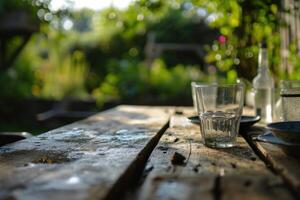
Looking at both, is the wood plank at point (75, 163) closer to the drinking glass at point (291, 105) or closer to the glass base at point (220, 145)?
the glass base at point (220, 145)

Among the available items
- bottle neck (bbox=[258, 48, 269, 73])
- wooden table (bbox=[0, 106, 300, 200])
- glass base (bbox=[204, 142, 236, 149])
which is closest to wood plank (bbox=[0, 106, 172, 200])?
wooden table (bbox=[0, 106, 300, 200])

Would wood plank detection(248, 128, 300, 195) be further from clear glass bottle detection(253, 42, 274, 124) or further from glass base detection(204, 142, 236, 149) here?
clear glass bottle detection(253, 42, 274, 124)

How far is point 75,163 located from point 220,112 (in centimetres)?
46

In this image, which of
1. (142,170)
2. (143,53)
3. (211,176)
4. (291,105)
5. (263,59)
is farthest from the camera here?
(143,53)

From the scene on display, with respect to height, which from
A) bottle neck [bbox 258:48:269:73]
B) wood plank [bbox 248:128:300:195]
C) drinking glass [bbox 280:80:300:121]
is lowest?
wood plank [bbox 248:128:300:195]

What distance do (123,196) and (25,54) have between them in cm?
761

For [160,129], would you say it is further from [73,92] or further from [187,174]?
[73,92]

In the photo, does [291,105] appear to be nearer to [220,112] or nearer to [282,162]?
[220,112]

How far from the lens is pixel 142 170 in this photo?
91 cm

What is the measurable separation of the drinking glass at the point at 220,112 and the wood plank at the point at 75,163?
16 cm

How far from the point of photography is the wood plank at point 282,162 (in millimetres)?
750

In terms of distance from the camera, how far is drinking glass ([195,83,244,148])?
1.17m

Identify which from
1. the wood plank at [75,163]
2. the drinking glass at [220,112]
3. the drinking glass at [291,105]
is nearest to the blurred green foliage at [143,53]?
the drinking glass at [291,105]

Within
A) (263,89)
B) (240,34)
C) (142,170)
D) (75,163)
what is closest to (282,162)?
(142,170)
